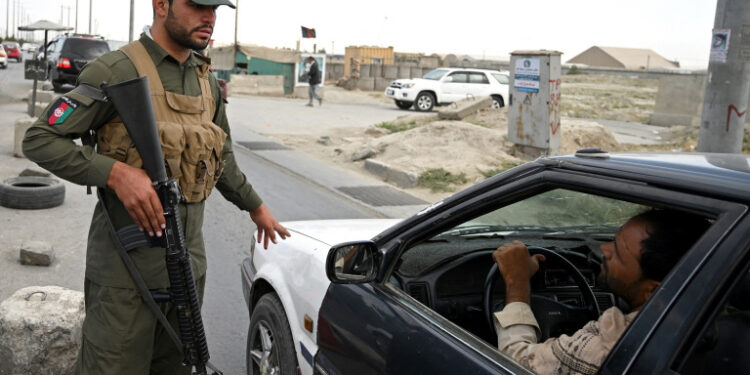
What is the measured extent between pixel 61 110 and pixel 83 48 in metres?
24.0

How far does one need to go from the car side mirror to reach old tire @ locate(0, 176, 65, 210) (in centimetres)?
587

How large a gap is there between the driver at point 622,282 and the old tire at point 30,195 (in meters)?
6.76

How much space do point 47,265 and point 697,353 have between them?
5331mm

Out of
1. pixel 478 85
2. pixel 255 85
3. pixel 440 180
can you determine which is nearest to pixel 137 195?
pixel 440 180

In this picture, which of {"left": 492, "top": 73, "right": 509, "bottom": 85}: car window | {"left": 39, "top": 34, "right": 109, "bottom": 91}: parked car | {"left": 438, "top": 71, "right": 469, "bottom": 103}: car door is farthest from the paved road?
{"left": 492, "top": 73, "right": 509, "bottom": 85}: car window

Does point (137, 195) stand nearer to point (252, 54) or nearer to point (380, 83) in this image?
point (252, 54)

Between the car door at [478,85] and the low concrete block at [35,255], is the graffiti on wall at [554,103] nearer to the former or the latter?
the low concrete block at [35,255]

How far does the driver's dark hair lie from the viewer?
1835 mm

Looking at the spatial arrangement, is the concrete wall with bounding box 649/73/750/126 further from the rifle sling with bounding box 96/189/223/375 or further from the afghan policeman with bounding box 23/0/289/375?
the rifle sling with bounding box 96/189/223/375

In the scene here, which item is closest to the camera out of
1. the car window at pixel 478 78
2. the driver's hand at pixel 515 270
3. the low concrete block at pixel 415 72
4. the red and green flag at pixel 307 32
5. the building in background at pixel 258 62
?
the driver's hand at pixel 515 270

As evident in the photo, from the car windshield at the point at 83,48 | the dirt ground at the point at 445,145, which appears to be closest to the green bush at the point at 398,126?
the dirt ground at the point at 445,145

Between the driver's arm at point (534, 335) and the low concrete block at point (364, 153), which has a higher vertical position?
the driver's arm at point (534, 335)

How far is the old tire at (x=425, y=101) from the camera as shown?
26669 millimetres

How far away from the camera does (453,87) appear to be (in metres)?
26.7
